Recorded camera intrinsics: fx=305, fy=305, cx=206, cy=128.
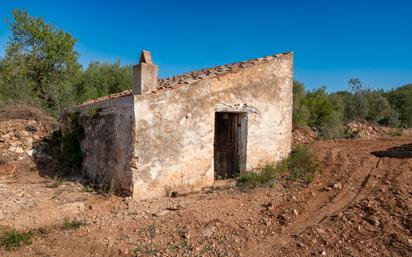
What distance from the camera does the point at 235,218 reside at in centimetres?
561

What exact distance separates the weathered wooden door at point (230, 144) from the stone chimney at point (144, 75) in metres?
2.45

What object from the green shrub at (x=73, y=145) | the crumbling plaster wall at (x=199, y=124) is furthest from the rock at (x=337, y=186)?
the green shrub at (x=73, y=145)

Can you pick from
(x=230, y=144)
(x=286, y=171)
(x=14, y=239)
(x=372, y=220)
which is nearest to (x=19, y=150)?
(x=14, y=239)

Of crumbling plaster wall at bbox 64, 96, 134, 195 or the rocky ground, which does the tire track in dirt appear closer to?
the rocky ground

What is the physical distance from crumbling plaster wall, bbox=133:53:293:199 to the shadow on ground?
9.48 ft

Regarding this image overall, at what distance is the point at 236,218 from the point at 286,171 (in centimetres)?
317

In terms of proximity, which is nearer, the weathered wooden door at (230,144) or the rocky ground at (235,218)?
the rocky ground at (235,218)

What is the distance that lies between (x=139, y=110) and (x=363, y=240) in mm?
4663

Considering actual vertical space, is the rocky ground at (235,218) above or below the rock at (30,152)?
below

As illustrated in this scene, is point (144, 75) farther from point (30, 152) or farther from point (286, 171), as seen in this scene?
point (30, 152)

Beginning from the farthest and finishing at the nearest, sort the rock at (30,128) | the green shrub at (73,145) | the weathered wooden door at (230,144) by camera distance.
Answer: the rock at (30,128), the green shrub at (73,145), the weathered wooden door at (230,144)

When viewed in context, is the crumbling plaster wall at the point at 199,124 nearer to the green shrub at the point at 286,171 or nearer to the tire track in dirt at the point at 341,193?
the green shrub at the point at 286,171

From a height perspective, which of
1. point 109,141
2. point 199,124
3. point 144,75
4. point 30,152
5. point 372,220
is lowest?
point 372,220

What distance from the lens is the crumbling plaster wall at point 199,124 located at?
6547 mm
